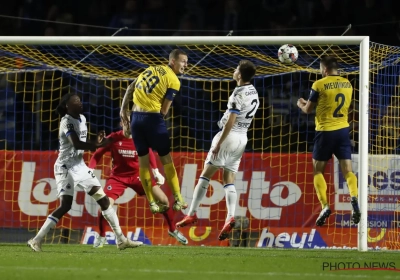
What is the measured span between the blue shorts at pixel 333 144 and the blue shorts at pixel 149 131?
2022 millimetres

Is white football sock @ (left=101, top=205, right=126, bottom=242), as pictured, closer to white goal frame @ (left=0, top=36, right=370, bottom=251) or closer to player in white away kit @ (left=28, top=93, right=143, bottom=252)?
player in white away kit @ (left=28, top=93, right=143, bottom=252)

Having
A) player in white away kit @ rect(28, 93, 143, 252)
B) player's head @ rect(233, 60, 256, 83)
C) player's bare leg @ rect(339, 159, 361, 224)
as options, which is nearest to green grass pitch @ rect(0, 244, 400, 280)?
player in white away kit @ rect(28, 93, 143, 252)

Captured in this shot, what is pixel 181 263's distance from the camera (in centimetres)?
918

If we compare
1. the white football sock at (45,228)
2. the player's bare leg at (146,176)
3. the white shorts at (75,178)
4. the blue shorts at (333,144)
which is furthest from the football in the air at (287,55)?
the white football sock at (45,228)

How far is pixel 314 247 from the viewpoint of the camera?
12.9 m

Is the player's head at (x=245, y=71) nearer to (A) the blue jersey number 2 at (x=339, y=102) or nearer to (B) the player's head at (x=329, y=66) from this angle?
(B) the player's head at (x=329, y=66)

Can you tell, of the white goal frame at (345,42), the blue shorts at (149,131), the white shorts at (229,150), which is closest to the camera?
the blue shorts at (149,131)

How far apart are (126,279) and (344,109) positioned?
15.4 ft

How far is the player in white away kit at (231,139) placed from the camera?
36.4 ft

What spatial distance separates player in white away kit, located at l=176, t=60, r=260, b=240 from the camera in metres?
11.1

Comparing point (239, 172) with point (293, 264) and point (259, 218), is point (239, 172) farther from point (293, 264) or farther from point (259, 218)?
point (293, 264)

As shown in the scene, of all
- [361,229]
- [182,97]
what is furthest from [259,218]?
[182,97]

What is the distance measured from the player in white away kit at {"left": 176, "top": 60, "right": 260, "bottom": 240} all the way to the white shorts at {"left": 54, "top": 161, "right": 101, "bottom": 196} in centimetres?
121

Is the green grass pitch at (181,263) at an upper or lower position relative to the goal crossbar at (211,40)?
lower
